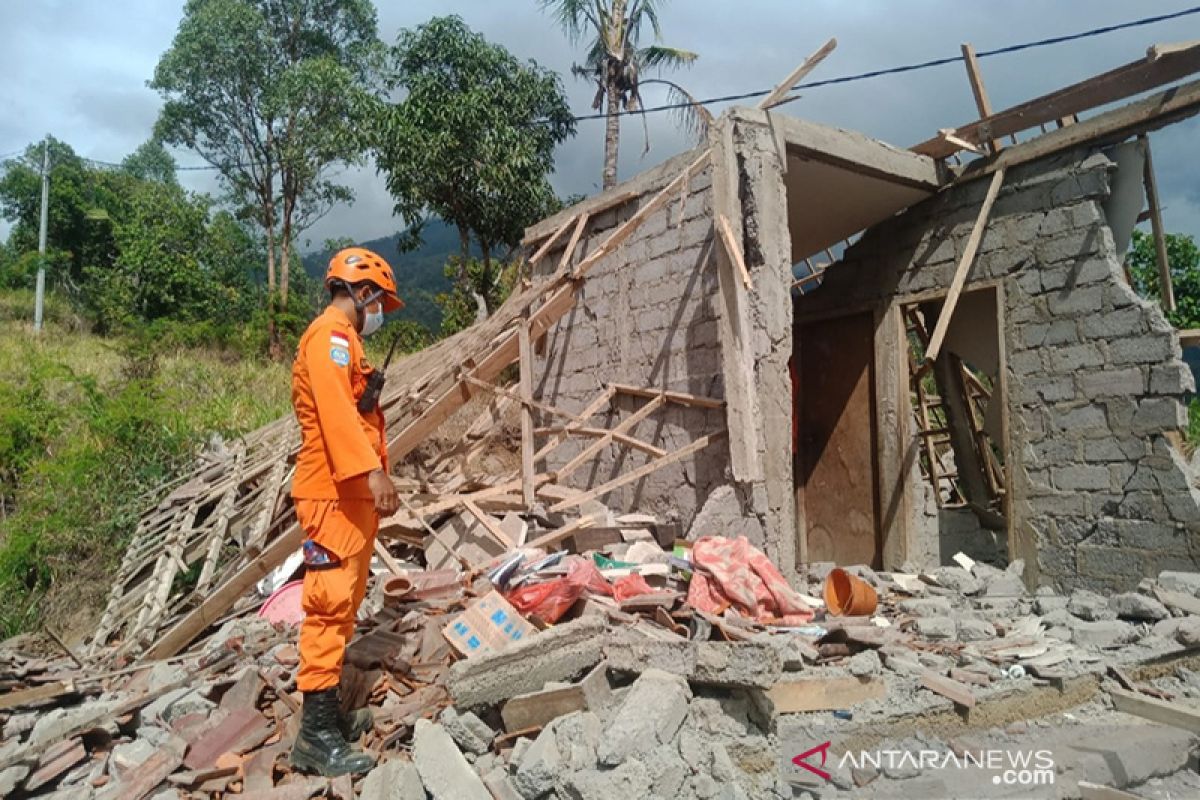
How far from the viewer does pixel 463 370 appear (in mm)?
6324

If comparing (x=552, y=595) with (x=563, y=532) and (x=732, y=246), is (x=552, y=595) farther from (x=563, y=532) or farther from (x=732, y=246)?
(x=732, y=246)

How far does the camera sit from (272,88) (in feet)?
68.1

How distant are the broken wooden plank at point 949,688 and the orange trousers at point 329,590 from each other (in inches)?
114

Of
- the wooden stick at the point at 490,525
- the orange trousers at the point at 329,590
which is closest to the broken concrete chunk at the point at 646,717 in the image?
the orange trousers at the point at 329,590

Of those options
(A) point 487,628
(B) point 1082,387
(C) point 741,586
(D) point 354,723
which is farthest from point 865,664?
(B) point 1082,387

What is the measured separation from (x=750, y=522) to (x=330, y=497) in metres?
3.28

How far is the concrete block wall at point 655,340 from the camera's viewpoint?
614cm

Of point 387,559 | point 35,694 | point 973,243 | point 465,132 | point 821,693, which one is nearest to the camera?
point 821,693

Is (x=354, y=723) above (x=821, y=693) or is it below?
above

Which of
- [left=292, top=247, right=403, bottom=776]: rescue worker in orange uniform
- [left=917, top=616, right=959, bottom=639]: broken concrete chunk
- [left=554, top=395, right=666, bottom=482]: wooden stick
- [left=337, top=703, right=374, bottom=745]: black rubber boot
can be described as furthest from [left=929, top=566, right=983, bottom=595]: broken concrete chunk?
[left=292, top=247, right=403, bottom=776]: rescue worker in orange uniform

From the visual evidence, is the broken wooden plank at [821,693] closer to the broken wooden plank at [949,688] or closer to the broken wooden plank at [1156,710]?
the broken wooden plank at [949,688]

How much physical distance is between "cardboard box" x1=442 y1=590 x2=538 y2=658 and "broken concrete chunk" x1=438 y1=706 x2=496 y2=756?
1.36 ft

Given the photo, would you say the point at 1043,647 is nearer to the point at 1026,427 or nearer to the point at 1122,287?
the point at 1026,427

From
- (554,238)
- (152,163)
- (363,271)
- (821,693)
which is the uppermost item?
(152,163)
